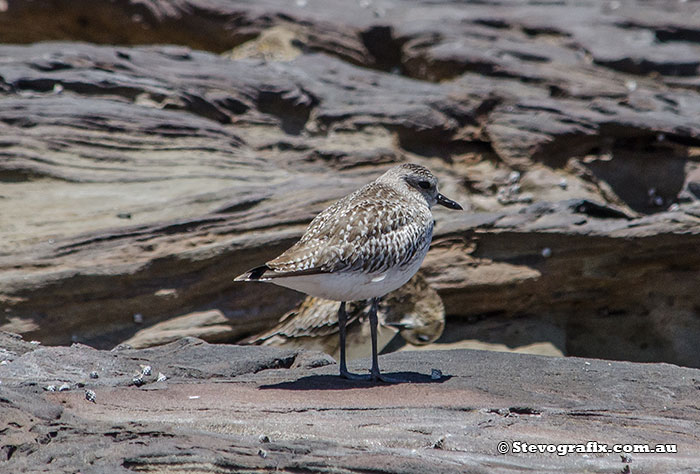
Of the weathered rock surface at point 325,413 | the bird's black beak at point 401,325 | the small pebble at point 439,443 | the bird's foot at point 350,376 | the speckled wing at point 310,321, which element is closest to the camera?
the weathered rock surface at point 325,413

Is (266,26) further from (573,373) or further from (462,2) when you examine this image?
(573,373)

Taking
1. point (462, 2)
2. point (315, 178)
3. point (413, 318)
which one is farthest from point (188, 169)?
point (462, 2)

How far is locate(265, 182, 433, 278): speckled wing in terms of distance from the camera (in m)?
6.54

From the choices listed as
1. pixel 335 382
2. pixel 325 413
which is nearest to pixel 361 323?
pixel 335 382

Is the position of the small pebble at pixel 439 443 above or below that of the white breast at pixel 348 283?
below

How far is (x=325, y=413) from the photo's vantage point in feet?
19.0

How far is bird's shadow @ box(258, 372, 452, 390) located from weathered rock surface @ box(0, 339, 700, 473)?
0.02m

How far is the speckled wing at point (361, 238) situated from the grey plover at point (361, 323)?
103 inches

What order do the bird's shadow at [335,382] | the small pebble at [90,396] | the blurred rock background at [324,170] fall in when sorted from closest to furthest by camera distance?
the small pebble at [90,396] → the bird's shadow at [335,382] → the blurred rock background at [324,170]

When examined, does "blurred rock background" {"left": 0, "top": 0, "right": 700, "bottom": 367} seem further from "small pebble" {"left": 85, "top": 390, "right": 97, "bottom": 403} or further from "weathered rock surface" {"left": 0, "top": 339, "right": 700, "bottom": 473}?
"small pebble" {"left": 85, "top": 390, "right": 97, "bottom": 403}

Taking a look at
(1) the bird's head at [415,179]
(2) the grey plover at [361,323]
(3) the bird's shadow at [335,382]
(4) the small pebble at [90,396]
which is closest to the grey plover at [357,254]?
(3) the bird's shadow at [335,382]

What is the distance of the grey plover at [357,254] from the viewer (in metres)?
6.49

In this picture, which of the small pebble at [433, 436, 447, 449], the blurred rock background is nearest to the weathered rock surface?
the small pebble at [433, 436, 447, 449]

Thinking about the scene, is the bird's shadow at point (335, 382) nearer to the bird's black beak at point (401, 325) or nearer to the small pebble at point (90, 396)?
the small pebble at point (90, 396)
